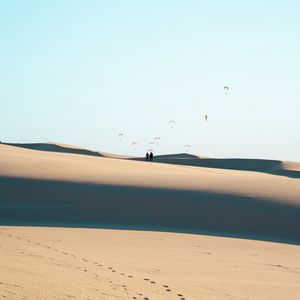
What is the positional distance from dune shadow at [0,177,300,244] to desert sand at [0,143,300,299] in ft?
0.11

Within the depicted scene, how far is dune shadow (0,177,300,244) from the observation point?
1944 cm

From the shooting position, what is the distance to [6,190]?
2220 cm

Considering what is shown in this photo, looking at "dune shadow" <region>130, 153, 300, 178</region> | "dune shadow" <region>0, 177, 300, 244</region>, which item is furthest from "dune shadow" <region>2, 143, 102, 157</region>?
"dune shadow" <region>0, 177, 300, 244</region>

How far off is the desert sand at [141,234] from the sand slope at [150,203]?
1.2 inches

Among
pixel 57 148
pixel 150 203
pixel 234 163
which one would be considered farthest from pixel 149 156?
pixel 150 203

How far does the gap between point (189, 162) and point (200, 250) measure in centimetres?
4300

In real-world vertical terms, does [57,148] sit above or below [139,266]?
above

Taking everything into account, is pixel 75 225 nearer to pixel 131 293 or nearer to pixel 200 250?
pixel 200 250

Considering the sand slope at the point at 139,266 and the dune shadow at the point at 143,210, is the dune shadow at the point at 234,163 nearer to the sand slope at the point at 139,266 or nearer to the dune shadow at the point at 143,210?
the dune shadow at the point at 143,210

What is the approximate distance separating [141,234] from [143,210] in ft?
11.5

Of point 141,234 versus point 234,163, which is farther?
point 234,163

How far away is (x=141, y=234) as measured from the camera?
1739 centimetres

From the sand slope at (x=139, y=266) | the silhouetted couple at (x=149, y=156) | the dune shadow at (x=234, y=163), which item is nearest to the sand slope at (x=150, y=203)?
the sand slope at (x=139, y=266)

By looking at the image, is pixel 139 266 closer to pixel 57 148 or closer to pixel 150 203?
pixel 150 203
